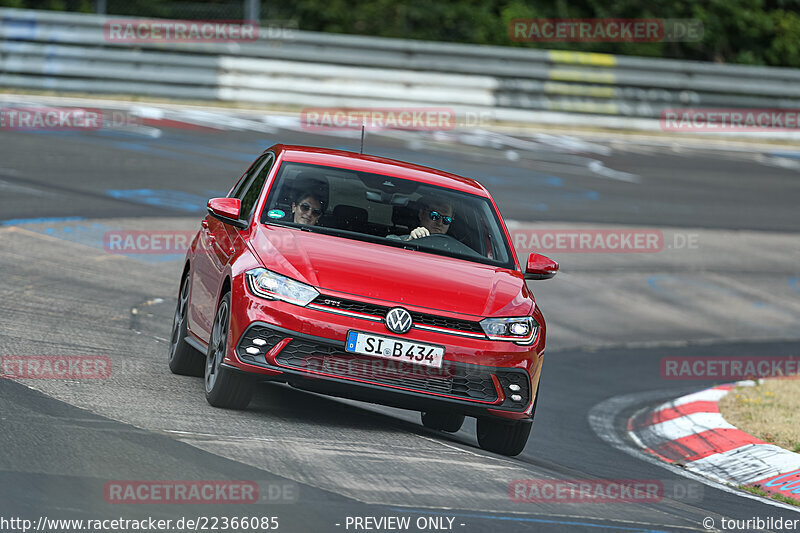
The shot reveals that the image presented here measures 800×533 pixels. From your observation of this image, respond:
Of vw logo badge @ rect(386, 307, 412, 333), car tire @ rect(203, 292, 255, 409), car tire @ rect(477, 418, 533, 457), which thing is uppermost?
vw logo badge @ rect(386, 307, 412, 333)

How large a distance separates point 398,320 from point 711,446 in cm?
336

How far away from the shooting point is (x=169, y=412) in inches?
295

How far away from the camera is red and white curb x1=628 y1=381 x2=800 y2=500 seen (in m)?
8.47

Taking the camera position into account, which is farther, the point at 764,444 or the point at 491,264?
the point at 764,444

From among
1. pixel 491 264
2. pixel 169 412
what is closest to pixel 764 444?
pixel 491 264

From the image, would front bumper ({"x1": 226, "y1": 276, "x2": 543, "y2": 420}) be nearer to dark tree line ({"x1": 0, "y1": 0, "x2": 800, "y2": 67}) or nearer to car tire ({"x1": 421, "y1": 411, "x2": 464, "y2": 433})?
car tire ({"x1": 421, "y1": 411, "x2": 464, "y2": 433})

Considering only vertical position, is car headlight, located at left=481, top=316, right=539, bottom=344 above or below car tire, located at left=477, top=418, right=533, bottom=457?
above

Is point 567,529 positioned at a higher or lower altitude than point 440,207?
lower

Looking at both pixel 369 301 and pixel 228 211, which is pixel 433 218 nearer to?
pixel 228 211

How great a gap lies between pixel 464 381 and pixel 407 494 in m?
1.23

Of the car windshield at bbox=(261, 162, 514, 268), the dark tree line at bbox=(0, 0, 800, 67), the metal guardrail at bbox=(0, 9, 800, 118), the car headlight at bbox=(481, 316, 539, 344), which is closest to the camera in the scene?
the car headlight at bbox=(481, 316, 539, 344)

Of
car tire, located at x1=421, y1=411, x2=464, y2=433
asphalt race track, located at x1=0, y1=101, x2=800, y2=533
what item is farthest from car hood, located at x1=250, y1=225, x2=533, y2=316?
car tire, located at x1=421, y1=411, x2=464, y2=433

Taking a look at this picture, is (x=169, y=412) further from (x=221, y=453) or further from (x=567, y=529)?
(x=567, y=529)

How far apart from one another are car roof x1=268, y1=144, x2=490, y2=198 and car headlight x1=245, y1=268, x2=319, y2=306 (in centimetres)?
146
